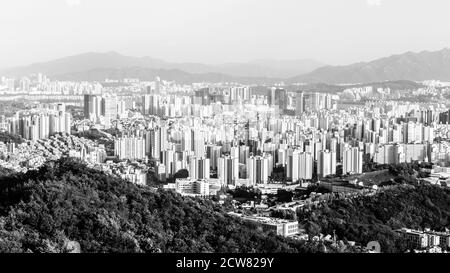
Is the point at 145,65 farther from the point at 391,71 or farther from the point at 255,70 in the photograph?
the point at 391,71

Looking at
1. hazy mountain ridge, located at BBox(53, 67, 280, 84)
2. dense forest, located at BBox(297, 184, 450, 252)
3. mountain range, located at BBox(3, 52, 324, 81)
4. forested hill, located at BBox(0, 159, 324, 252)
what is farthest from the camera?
hazy mountain ridge, located at BBox(53, 67, 280, 84)

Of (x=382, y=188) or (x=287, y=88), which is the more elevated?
(x=287, y=88)

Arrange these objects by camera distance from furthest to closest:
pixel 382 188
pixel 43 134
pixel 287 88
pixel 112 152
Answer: pixel 287 88 < pixel 43 134 < pixel 112 152 < pixel 382 188

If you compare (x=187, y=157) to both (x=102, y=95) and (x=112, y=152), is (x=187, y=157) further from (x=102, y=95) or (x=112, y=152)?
(x=102, y=95)

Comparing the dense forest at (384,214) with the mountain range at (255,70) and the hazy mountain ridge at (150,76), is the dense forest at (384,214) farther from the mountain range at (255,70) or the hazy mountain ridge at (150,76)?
the hazy mountain ridge at (150,76)

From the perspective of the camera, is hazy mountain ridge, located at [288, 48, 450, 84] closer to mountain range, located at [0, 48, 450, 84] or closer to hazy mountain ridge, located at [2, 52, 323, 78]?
mountain range, located at [0, 48, 450, 84]

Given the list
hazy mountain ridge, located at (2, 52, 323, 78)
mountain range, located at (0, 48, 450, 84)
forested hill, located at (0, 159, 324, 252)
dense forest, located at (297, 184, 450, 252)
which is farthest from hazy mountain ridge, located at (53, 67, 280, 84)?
forested hill, located at (0, 159, 324, 252)

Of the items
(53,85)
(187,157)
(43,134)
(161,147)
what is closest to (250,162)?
(187,157)

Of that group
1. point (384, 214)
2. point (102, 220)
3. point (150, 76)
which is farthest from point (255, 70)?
point (102, 220)
